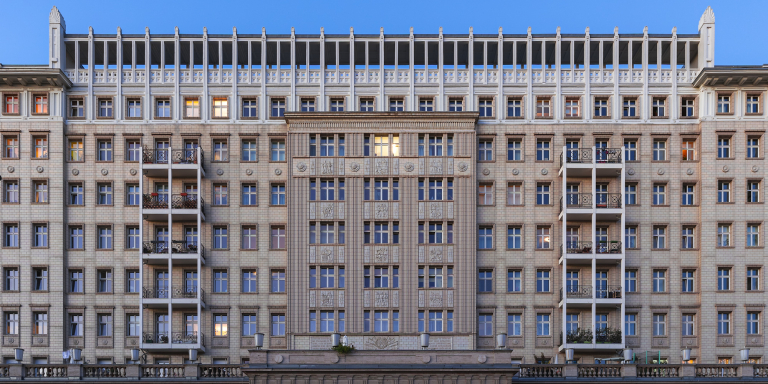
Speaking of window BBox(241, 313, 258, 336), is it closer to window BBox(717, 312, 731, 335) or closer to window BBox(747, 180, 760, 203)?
window BBox(717, 312, 731, 335)

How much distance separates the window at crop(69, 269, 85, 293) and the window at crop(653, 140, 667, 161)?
123 feet

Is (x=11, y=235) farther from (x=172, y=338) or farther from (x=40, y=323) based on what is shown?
(x=172, y=338)

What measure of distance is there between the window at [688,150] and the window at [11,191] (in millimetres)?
42804

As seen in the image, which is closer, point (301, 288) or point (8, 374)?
point (8, 374)

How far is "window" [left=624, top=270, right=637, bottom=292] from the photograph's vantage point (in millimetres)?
53938

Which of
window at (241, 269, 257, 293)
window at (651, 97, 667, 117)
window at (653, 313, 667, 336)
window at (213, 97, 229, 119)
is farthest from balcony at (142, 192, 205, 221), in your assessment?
window at (651, 97, 667, 117)

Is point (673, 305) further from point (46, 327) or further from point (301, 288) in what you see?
point (46, 327)

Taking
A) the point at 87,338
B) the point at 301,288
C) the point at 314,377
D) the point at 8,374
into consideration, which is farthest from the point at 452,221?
the point at 8,374

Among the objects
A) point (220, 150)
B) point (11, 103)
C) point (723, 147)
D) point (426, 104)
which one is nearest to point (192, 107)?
point (220, 150)

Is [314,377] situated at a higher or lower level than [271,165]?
lower

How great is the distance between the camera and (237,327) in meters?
53.5

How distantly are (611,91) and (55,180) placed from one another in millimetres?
36166

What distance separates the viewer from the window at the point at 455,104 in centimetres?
5562

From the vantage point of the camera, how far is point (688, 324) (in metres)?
53.7
